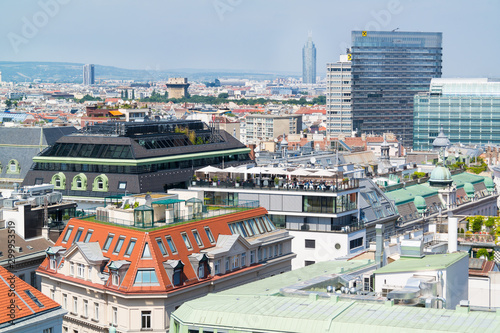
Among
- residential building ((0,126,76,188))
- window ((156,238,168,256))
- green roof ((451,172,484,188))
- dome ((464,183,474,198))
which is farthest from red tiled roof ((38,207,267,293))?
green roof ((451,172,484,188))

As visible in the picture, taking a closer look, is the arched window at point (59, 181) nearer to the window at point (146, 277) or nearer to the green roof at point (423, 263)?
the window at point (146, 277)

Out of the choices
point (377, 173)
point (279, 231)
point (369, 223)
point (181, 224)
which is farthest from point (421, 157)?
point (181, 224)

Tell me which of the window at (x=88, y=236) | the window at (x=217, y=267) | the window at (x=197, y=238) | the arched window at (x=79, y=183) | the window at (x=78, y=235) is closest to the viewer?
the window at (x=217, y=267)

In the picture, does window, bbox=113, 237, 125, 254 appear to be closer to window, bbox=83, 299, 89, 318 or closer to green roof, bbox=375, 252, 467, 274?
window, bbox=83, 299, 89, 318

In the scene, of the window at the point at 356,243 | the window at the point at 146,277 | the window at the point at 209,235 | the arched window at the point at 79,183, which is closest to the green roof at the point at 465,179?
the window at the point at 356,243

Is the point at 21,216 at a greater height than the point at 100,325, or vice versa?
the point at 21,216

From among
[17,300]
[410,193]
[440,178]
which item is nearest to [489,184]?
[440,178]

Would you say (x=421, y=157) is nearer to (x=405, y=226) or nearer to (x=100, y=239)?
(x=405, y=226)
